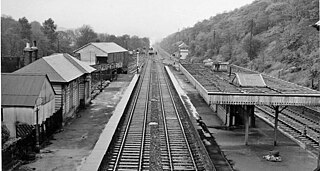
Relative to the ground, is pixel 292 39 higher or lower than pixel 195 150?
higher

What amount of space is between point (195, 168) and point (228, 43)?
6781 centimetres

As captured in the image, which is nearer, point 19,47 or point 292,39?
point 292,39

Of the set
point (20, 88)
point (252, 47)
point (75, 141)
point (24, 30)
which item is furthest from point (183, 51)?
point (20, 88)

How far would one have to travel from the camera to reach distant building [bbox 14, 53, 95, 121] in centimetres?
2078

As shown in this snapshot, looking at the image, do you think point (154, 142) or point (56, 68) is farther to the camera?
point (56, 68)

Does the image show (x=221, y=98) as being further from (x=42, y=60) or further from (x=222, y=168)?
(x=42, y=60)

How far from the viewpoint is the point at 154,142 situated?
18.8 m

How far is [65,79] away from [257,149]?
461 inches

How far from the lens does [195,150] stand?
17.3 metres

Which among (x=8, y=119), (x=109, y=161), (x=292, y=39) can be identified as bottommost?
(x=109, y=161)

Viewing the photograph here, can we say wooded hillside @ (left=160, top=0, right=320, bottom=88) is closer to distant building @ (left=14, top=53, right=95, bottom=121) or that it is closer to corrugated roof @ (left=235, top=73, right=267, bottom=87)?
corrugated roof @ (left=235, top=73, right=267, bottom=87)

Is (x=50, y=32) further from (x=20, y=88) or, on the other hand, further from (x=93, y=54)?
(x=20, y=88)

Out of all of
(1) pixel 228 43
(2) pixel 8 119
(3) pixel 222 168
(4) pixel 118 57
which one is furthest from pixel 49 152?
(1) pixel 228 43

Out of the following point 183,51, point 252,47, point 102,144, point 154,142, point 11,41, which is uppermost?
point 183,51
